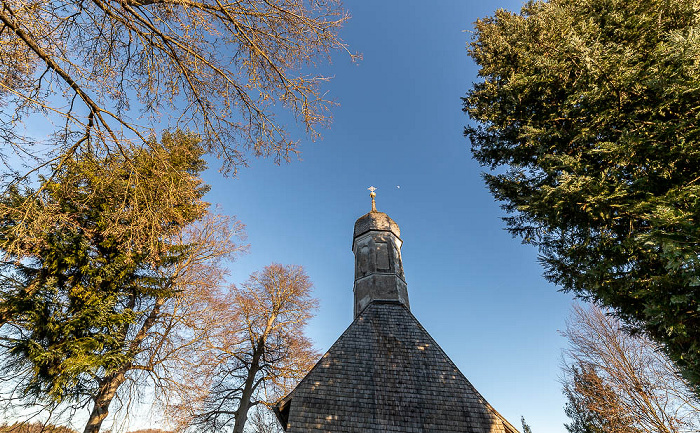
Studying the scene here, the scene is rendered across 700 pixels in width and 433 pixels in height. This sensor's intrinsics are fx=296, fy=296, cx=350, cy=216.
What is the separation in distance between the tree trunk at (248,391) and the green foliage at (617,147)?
12.9m

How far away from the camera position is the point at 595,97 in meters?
5.34

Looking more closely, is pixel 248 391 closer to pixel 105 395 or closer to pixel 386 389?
pixel 105 395

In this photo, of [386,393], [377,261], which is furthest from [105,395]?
[377,261]

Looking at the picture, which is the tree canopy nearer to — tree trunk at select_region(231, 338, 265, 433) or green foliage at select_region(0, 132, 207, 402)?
green foliage at select_region(0, 132, 207, 402)

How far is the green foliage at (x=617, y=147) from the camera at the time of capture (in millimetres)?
4184

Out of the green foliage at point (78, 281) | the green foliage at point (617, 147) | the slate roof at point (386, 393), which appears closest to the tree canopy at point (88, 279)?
the green foliage at point (78, 281)

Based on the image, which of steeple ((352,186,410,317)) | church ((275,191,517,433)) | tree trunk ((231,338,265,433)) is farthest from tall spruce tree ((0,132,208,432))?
steeple ((352,186,410,317))

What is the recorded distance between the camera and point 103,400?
7.64m

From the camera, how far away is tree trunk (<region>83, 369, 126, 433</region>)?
7.35 m

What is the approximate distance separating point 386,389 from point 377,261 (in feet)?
18.4

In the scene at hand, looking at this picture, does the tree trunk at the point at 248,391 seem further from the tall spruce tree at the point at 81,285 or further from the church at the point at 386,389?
the tall spruce tree at the point at 81,285

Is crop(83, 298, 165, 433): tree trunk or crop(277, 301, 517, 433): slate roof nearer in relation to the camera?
crop(83, 298, 165, 433): tree trunk

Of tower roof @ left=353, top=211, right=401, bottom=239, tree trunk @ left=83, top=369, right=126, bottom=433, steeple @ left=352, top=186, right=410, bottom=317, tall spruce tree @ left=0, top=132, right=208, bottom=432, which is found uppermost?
tower roof @ left=353, top=211, right=401, bottom=239

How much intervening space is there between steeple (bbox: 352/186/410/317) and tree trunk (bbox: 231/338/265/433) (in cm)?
556
